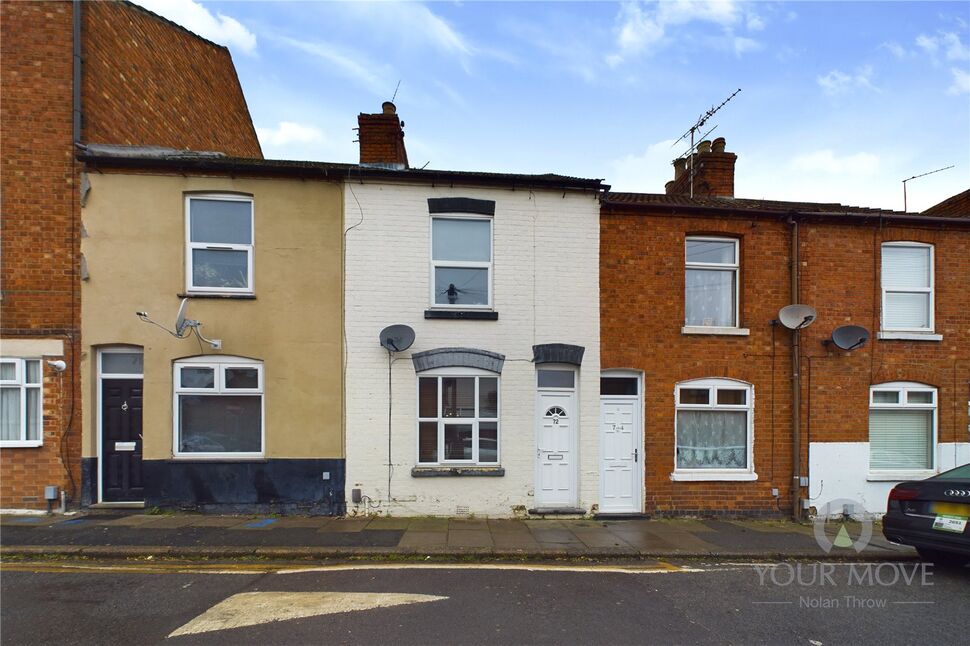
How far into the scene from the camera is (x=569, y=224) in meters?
9.19

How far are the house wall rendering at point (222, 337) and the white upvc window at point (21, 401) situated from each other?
0.84 meters

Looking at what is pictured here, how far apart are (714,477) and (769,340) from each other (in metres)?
2.74

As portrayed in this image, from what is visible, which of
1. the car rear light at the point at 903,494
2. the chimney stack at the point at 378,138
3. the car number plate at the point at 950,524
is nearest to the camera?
the car number plate at the point at 950,524

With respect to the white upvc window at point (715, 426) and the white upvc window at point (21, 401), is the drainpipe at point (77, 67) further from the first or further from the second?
the white upvc window at point (715, 426)

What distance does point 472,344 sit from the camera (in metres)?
8.92

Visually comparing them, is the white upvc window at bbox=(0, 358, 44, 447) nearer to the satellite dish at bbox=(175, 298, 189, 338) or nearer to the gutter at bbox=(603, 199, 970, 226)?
the satellite dish at bbox=(175, 298, 189, 338)

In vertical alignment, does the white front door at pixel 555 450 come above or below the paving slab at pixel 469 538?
above

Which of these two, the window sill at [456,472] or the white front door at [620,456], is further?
the white front door at [620,456]

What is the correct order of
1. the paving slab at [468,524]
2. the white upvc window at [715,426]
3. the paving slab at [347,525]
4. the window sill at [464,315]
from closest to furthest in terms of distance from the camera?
the paving slab at [347,525]
the paving slab at [468,524]
the window sill at [464,315]
the white upvc window at [715,426]

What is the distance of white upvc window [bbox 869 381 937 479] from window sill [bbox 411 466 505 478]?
281 inches

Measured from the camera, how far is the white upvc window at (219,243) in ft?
28.6

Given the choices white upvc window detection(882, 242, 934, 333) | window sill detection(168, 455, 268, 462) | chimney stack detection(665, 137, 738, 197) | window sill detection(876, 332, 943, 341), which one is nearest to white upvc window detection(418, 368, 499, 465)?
window sill detection(168, 455, 268, 462)

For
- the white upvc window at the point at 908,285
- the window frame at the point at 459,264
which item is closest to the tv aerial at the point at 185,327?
the window frame at the point at 459,264

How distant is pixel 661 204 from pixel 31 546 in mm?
10792
